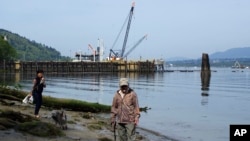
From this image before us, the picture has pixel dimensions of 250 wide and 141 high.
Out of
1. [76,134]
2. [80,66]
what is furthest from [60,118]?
[80,66]

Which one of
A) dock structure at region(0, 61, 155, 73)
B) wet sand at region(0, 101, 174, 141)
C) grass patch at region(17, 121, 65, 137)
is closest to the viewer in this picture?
wet sand at region(0, 101, 174, 141)

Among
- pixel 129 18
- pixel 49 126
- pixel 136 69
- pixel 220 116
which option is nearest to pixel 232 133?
pixel 49 126

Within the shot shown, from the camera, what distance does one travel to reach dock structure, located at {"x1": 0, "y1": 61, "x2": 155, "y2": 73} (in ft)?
425

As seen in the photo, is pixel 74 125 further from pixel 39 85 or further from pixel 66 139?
pixel 66 139

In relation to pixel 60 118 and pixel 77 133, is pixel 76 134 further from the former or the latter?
pixel 60 118

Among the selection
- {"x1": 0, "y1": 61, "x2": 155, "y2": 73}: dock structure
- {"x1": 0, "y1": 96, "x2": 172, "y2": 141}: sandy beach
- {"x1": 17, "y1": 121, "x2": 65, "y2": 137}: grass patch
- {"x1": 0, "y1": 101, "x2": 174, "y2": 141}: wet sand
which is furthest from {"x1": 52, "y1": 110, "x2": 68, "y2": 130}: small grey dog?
{"x1": 0, "y1": 61, "x2": 155, "y2": 73}: dock structure

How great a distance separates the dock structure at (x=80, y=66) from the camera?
129625 millimetres

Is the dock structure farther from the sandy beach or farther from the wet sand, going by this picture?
the wet sand

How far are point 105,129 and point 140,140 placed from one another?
2292 mm

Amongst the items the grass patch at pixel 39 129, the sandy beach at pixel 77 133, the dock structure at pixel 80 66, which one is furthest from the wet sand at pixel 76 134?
the dock structure at pixel 80 66

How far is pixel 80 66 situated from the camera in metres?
142

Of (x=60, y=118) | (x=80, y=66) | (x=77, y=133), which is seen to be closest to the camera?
(x=60, y=118)

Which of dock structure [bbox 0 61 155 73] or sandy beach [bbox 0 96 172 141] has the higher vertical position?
dock structure [bbox 0 61 155 73]

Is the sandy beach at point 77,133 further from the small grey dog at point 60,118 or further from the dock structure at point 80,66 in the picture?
the dock structure at point 80,66
